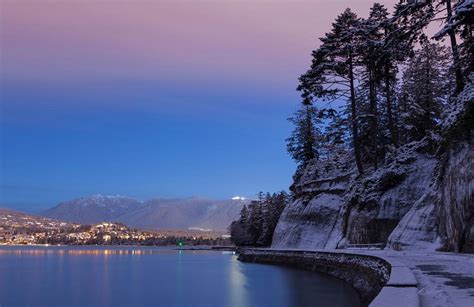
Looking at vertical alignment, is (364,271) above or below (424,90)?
below

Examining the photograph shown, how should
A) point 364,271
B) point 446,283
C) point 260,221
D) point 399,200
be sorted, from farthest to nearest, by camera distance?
point 260,221, point 399,200, point 364,271, point 446,283

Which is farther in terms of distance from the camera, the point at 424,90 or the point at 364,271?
the point at 424,90

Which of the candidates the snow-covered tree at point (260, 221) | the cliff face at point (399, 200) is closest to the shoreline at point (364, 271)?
the cliff face at point (399, 200)

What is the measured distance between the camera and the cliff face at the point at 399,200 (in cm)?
1955

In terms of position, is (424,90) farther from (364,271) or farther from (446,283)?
(446,283)

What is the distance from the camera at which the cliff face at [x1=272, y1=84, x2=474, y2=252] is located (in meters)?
19.5

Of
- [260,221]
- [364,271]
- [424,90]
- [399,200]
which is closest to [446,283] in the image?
[364,271]

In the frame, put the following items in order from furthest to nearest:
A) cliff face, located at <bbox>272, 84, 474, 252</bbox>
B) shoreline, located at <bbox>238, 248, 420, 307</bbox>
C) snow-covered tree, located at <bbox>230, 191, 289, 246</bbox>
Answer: snow-covered tree, located at <bbox>230, 191, 289, 246</bbox> → cliff face, located at <bbox>272, 84, 474, 252</bbox> → shoreline, located at <bbox>238, 248, 420, 307</bbox>

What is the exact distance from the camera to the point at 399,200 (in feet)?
104

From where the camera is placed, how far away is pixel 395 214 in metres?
31.4

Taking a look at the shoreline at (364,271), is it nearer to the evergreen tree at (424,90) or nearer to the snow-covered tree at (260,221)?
the evergreen tree at (424,90)

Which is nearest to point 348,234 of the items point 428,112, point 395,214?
point 395,214

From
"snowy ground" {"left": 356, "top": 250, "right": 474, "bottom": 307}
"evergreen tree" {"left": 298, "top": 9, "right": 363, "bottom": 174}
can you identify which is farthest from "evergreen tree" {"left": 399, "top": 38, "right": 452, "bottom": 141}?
"snowy ground" {"left": 356, "top": 250, "right": 474, "bottom": 307}

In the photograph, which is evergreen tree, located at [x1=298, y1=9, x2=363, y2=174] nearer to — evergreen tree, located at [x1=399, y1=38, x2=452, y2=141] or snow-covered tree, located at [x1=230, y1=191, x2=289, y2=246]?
evergreen tree, located at [x1=399, y1=38, x2=452, y2=141]
